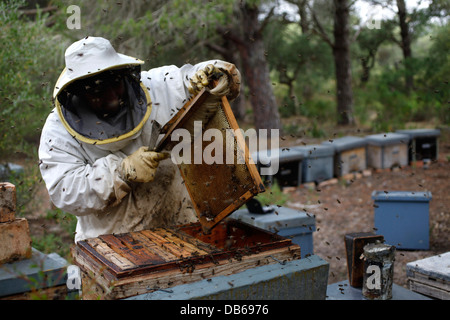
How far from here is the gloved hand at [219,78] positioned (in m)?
2.32

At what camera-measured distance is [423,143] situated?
869 centimetres

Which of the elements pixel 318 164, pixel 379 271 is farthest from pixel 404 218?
pixel 318 164

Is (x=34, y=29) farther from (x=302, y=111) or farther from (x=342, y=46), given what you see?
(x=302, y=111)

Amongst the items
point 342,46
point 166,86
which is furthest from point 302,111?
point 166,86

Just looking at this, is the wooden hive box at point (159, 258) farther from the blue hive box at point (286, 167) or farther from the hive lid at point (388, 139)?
the hive lid at point (388, 139)

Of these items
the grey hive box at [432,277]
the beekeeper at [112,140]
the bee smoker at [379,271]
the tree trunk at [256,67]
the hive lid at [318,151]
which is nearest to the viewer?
the beekeeper at [112,140]

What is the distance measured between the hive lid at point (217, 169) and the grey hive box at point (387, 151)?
6565 millimetres

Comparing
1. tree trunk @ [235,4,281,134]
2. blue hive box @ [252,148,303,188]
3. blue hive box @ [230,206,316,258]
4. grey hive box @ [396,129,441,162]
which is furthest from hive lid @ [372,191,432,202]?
tree trunk @ [235,4,281,134]

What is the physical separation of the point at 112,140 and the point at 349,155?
639cm

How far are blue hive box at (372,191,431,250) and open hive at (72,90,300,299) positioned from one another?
2.98m

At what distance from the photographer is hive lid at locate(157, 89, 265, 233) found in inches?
84.1

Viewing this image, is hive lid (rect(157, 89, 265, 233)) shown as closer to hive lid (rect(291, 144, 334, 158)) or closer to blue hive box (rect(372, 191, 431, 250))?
blue hive box (rect(372, 191, 431, 250))

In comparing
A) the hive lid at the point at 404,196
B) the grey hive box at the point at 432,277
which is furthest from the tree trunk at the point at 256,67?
the grey hive box at the point at 432,277

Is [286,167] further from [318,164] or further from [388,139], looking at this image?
[388,139]
